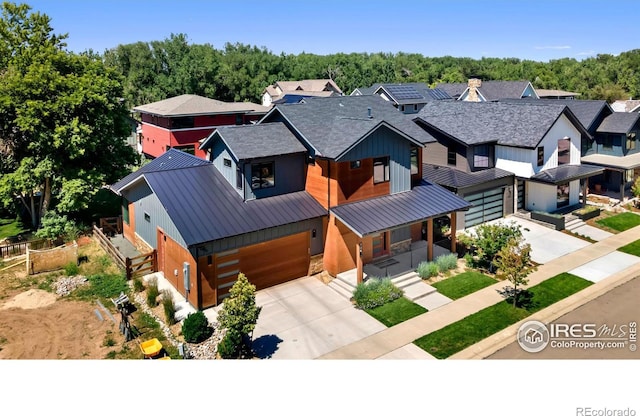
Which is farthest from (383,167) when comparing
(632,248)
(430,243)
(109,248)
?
(632,248)

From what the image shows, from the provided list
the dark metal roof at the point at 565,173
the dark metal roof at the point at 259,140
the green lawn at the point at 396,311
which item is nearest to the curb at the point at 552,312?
the green lawn at the point at 396,311

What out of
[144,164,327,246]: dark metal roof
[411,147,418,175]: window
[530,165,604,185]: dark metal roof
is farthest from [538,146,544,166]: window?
[144,164,327,246]: dark metal roof

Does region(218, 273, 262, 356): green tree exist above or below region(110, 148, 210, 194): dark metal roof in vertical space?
below

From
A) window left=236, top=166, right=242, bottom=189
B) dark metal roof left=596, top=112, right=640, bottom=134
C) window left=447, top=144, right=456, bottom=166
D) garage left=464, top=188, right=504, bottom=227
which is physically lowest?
garage left=464, top=188, right=504, bottom=227

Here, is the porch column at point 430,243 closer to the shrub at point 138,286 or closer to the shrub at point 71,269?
the shrub at point 138,286

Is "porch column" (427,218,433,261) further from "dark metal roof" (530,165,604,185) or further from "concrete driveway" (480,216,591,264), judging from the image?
"dark metal roof" (530,165,604,185)

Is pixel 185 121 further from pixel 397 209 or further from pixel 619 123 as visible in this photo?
pixel 619 123

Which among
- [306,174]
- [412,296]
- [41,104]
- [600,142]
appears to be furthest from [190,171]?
[600,142]
